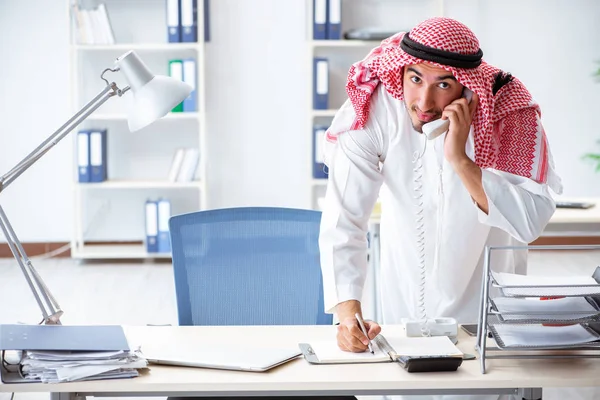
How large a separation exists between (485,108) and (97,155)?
400 cm

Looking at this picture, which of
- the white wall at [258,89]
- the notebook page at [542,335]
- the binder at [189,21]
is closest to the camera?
Answer: the notebook page at [542,335]

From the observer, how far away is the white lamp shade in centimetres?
191

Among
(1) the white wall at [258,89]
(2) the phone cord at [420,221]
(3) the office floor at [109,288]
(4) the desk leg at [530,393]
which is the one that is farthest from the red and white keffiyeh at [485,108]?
(1) the white wall at [258,89]

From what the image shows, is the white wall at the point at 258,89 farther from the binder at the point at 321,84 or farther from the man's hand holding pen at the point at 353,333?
the man's hand holding pen at the point at 353,333

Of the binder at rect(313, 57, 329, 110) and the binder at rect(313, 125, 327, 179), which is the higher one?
the binder at rect(313, 57, 329, 110)

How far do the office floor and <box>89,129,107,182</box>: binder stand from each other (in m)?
0.62

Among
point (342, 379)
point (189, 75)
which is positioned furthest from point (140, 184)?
point (342, 379)

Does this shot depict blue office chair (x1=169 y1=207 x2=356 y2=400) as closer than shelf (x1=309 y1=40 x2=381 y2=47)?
Yes

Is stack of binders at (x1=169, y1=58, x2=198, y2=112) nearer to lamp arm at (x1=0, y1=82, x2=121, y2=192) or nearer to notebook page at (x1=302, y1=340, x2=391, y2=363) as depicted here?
lamp arm at (x1=0, y1=82, x2=121, y2=192)

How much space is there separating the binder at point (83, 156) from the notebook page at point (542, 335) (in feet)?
13.5

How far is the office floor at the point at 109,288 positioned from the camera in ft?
15.0

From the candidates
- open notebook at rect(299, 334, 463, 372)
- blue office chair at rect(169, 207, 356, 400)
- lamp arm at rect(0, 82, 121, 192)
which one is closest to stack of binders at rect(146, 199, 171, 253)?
blue office chair at rect(169, 207, 356, 400)

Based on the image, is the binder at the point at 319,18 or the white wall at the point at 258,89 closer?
the binder at the point at 319,18

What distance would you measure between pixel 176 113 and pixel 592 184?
296 centimetres
